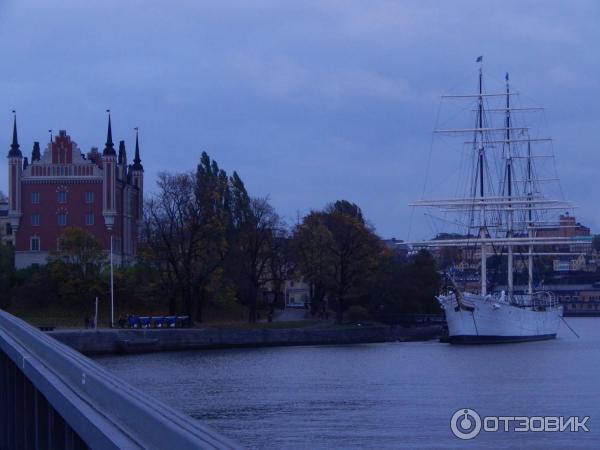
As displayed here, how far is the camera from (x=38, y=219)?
8100 cm

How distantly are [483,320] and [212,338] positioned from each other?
2212 cm

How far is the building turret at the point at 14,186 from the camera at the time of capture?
8088 centimetres

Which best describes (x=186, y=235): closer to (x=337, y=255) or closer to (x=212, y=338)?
(x=212, y=338)

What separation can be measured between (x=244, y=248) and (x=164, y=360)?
22.5 m

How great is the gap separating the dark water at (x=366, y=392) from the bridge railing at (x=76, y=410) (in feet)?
26.4

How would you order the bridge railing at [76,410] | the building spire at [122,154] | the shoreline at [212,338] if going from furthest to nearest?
the building spire at [122,154]
the shoreline at [212,338]
the bridge railing at [76,410]

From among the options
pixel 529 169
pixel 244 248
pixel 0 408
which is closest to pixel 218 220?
pixel 244 248

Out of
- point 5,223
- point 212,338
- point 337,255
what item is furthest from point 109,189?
point 5,223

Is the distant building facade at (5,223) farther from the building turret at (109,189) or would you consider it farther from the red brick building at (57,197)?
the building turret at (109,189)

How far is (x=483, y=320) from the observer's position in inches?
2953

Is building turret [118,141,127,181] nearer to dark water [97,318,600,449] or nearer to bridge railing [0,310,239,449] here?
dark water [97,318,600,449]

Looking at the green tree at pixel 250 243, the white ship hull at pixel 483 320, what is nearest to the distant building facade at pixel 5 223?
the green tree at pixel 250 243

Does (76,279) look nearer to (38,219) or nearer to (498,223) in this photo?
(38,219)

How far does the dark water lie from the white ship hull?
1518 cm
